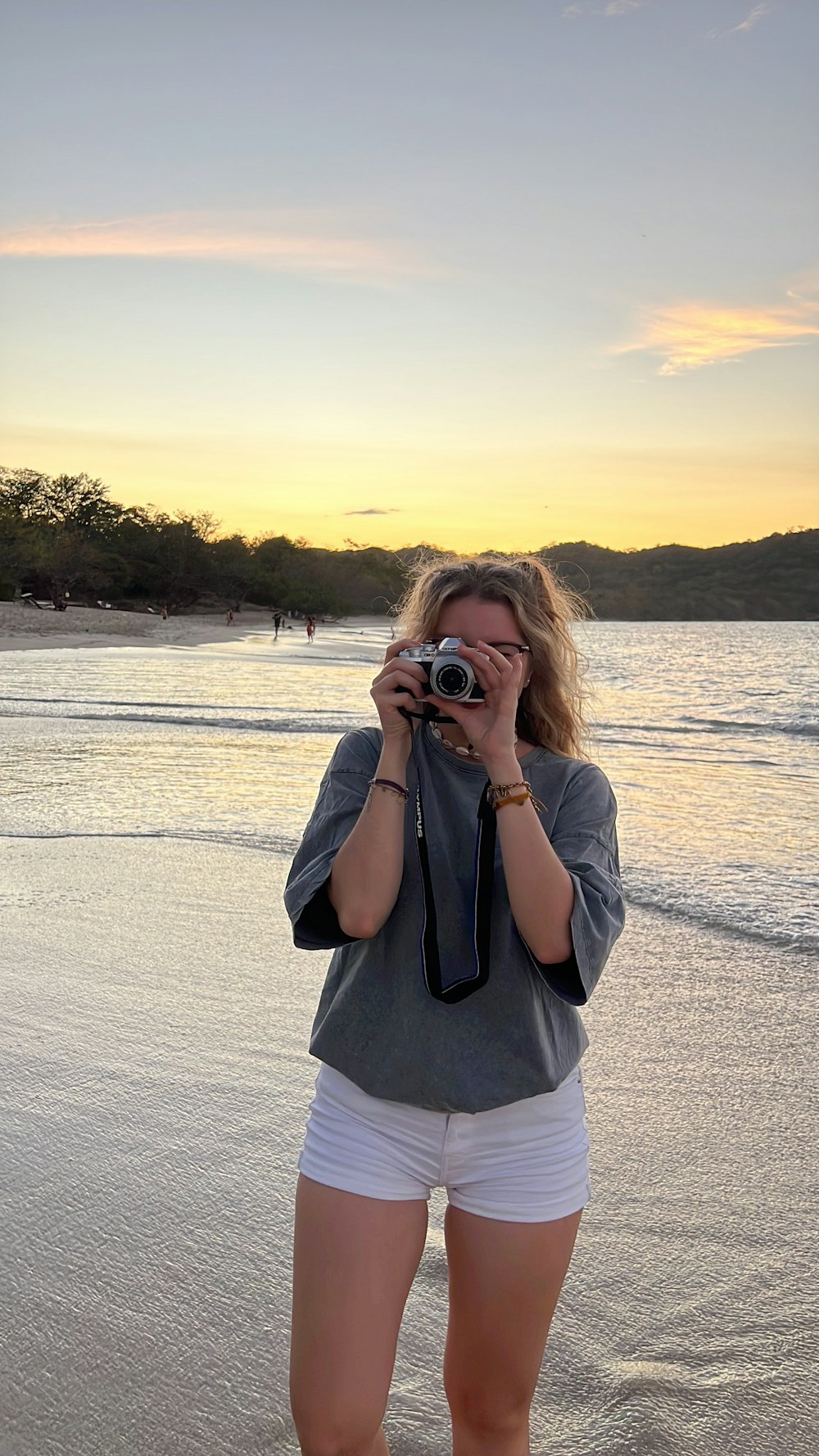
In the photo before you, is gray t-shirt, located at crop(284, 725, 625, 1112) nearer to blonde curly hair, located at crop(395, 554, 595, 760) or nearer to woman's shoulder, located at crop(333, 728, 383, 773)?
woman's shoulder, located at crop(333, 728, 383, 773)

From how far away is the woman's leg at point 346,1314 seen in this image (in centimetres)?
175

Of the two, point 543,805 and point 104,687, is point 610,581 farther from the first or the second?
point 543,805

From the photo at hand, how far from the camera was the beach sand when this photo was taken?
52.1 meters

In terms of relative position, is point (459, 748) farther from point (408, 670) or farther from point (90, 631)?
point (90, 631)

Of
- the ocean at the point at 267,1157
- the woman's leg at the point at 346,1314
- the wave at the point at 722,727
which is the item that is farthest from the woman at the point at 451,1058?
the wave at the point at 722,727

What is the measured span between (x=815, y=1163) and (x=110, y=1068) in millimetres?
2432

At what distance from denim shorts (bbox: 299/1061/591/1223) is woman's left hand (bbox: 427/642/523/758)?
605 mm

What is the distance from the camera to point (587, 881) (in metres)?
2.01

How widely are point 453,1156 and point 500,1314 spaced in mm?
258

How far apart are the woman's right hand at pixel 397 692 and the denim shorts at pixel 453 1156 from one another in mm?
618

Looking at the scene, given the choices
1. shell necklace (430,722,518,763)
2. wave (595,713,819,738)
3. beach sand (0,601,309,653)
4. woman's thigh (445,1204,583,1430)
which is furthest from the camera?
beach sand (0,601,309,653)

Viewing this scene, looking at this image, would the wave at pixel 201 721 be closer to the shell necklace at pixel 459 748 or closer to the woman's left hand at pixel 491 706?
the shell necklace at pixel 459 748

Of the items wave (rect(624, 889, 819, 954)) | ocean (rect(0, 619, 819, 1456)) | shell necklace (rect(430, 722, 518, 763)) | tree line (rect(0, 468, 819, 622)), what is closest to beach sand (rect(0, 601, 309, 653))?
tree line (rect(0, 468, 819, 622))

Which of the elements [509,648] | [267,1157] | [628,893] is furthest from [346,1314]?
[628,893]
